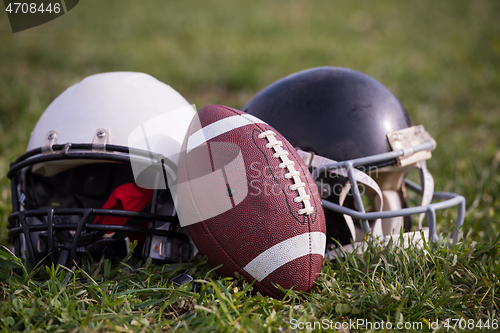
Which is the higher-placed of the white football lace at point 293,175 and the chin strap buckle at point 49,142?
the chin strap buckle at point 49,142

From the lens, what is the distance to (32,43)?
16.5 ft

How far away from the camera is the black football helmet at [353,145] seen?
178cm

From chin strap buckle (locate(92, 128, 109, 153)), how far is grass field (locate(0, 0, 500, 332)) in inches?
18.3

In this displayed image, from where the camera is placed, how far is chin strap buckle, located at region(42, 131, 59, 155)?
1.69 metres

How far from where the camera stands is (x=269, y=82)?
4824 mm

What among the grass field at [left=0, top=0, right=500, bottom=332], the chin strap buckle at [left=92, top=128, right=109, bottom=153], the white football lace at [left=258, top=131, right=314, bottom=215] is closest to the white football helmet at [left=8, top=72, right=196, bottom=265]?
the chin strap buckle at [left=92, top=128, right=109, bottom=153]

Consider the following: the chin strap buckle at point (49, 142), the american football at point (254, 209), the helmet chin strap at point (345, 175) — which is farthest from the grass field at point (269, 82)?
the chin strap buckle at point (49, 142)

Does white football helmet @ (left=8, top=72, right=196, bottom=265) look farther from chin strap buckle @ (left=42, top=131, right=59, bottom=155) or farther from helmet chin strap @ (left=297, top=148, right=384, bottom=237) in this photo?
helmet chin strap @ (left=297, top=148, right=384, bottom=237)

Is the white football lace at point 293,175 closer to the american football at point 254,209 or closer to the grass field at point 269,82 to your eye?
the american football at point 254,209

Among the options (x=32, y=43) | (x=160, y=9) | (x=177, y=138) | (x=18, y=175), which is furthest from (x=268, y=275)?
(x=160, y=9)

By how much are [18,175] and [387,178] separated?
169 cm

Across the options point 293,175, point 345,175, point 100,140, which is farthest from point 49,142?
point 345,175

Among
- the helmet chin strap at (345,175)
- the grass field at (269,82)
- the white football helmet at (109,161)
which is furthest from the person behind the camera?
the helmet chin strap at (345,175)

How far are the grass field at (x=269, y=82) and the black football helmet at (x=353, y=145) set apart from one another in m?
0.18
